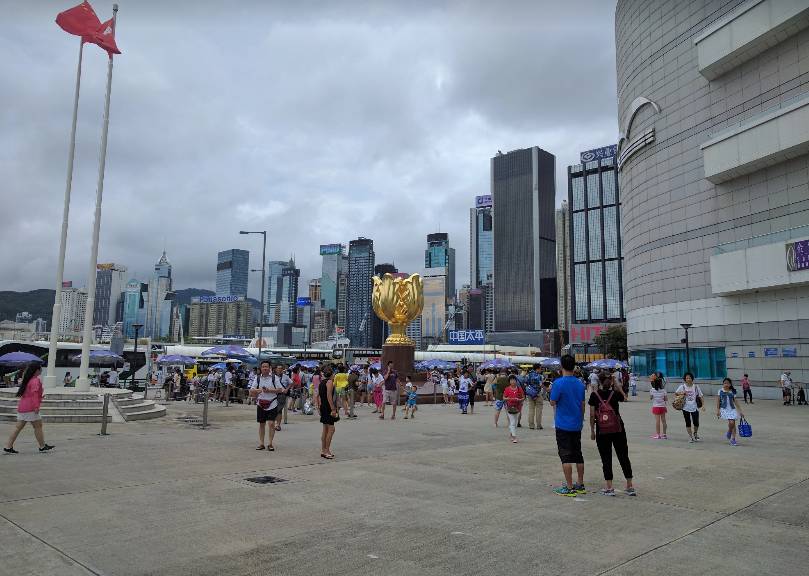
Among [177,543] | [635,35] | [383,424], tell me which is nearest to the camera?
[177,543]

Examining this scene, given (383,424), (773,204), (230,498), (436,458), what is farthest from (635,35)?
(230,498)

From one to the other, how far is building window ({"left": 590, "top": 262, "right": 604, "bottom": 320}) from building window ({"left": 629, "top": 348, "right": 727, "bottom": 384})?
125 meters

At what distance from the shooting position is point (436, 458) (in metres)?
10.2

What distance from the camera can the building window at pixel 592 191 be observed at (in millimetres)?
168125

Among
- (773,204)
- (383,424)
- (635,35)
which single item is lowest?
(383,424)

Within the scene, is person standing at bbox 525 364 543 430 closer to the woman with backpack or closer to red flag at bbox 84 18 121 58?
the woman with backpack

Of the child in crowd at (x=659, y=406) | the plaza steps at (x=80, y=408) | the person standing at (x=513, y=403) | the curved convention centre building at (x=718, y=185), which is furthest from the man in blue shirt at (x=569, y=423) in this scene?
the curved convention centre building at (x=718, y=185)

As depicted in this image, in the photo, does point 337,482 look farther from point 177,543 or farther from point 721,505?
point 721,505

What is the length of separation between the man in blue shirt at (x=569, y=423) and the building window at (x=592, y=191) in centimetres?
17201

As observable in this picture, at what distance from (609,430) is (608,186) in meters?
Answer: 172

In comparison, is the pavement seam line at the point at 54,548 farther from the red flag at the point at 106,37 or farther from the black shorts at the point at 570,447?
the red flag at the point at 106,37

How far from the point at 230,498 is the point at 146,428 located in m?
8.78

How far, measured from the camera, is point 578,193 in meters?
172

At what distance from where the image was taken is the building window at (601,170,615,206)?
16412 centimetres
